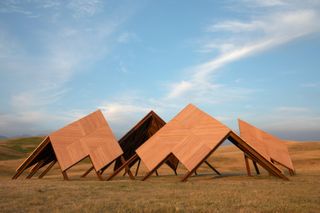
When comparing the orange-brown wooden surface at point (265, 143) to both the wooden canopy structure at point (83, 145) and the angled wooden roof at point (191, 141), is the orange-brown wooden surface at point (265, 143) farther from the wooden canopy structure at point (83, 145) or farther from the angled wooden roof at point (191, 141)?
the wooden canopy structure at point (83, 145)

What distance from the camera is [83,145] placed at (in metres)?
22.4

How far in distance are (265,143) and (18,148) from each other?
193ft

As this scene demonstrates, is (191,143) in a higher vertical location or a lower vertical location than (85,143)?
lower

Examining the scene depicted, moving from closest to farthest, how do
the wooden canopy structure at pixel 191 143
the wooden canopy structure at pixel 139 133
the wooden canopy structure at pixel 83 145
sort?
the wooden canopy structure at pixel 191 143 → the wooden canopy structure at pixel 83 145 → the wooden canopy structure at pixel 139 133

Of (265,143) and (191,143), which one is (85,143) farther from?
(265,143)

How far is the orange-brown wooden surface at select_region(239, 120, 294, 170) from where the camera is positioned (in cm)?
A: 2292

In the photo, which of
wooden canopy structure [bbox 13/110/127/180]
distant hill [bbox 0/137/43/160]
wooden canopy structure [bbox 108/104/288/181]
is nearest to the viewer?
wooden canopy structure [bbox 108/104/288/181]

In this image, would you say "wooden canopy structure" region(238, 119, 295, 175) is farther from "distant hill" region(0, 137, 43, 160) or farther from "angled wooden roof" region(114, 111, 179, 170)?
"distant hill" region(0, 137, 43, 160)

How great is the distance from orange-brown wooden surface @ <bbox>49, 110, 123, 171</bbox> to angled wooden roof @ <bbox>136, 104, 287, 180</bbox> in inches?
101

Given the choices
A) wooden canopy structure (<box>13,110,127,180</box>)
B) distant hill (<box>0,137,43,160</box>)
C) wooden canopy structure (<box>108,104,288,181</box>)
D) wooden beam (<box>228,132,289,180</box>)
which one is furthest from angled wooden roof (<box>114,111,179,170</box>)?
distant hill (<box>0,137,43,160</box>)

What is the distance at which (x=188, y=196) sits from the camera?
12.1 m

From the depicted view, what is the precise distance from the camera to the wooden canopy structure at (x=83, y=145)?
70.9 ft

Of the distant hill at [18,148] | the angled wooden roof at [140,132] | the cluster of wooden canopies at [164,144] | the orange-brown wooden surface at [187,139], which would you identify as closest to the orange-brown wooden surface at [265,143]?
the cluster of wooden canopies at [164,144]

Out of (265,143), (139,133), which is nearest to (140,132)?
(139,133)
